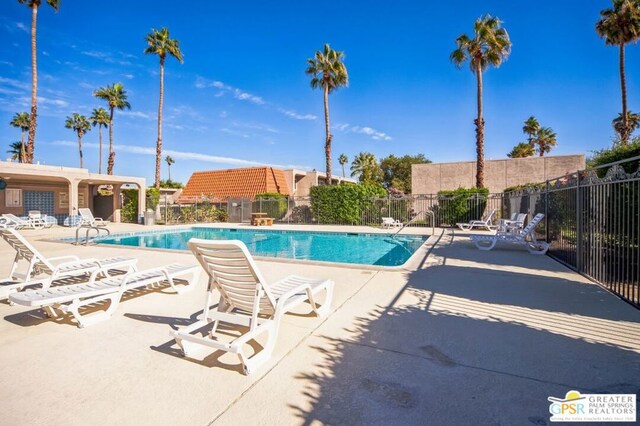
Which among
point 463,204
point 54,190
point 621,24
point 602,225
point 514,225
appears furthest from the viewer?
point 54,190

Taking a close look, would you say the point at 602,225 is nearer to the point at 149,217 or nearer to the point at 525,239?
the point at 525,239

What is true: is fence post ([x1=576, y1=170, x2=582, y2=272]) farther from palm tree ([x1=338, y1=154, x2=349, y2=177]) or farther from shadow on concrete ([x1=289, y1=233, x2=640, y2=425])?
palm tree ([x1=338, y1=154, x2=349, y2=177])

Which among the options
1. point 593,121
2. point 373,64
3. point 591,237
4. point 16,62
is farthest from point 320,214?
point 16,62

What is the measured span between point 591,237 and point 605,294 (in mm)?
1445

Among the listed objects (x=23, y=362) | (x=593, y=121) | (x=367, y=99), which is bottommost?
(x=23, y=362)

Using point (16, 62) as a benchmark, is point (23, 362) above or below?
below

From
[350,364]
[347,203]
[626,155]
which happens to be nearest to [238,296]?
[350,364]

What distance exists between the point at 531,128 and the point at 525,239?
111 ft

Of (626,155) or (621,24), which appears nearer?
(626,155)

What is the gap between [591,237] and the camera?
5.58m

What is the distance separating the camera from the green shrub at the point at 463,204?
16516 mm

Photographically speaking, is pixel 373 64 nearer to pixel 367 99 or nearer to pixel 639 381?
pixel 367 99

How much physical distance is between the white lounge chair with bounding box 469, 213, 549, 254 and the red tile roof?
2023 cm

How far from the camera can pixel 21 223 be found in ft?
53.4
